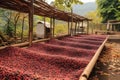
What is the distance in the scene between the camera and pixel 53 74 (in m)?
4.55

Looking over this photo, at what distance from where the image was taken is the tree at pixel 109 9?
105 feet

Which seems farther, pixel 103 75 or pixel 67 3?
pixel 67 3

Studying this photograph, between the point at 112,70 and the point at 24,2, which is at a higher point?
the point at 24,2

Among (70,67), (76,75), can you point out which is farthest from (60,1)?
(76,75)

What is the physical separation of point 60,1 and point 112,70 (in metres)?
6.74

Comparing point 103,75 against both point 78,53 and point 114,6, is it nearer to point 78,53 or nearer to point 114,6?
point 78,53

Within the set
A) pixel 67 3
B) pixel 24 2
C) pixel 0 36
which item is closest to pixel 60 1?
pixel 67 3

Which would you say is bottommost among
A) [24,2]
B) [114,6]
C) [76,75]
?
[76,75]

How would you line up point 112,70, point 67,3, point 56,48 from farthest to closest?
point 67,3 → point 56,48 → point 112,70

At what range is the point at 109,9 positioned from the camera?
32.4 metres

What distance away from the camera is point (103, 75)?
6.46 m

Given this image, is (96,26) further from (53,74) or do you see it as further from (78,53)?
(53,74)

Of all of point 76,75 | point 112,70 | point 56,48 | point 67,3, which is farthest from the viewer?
point 67,3

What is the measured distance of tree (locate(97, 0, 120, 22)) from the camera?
32156 mm
